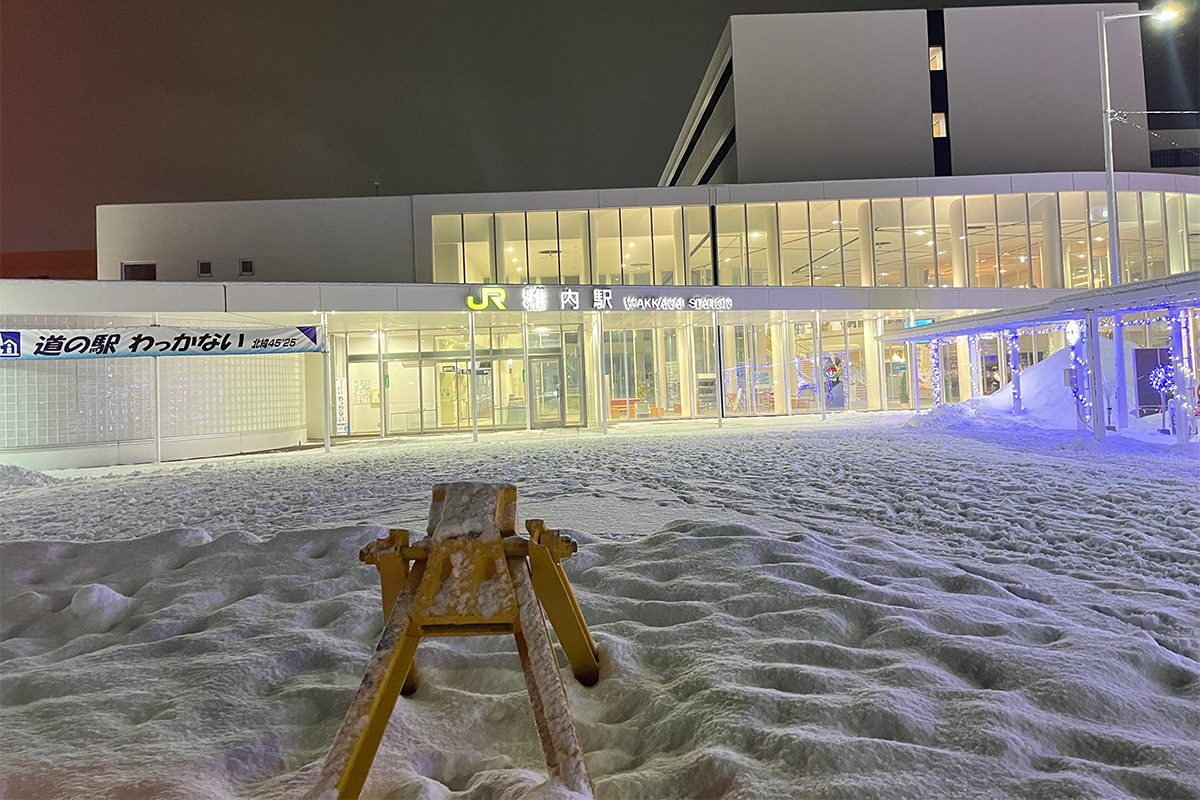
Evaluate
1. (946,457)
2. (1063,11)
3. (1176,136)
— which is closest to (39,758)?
(946,457)

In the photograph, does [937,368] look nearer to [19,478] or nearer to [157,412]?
[157,412]

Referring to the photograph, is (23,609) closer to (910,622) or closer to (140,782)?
(140,782)

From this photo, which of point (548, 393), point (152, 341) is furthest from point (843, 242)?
point (152, 341)

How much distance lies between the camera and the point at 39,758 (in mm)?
2361

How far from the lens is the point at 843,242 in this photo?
27531 millimetres

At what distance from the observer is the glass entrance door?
22.5 metres

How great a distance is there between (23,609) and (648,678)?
3.60 meters

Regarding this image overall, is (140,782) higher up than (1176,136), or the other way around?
(1176,136)

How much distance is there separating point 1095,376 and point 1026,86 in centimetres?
2433

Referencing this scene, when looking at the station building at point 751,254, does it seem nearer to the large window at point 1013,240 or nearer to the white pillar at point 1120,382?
the large window at point 1013,240

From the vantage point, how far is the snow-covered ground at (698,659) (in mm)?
2211

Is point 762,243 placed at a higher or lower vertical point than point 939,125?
lower

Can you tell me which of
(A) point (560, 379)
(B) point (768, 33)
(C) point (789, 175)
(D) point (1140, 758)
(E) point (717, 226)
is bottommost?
(D) point (1140, 758)

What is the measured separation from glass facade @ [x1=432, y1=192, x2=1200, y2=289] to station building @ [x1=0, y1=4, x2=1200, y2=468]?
0.09 meters
